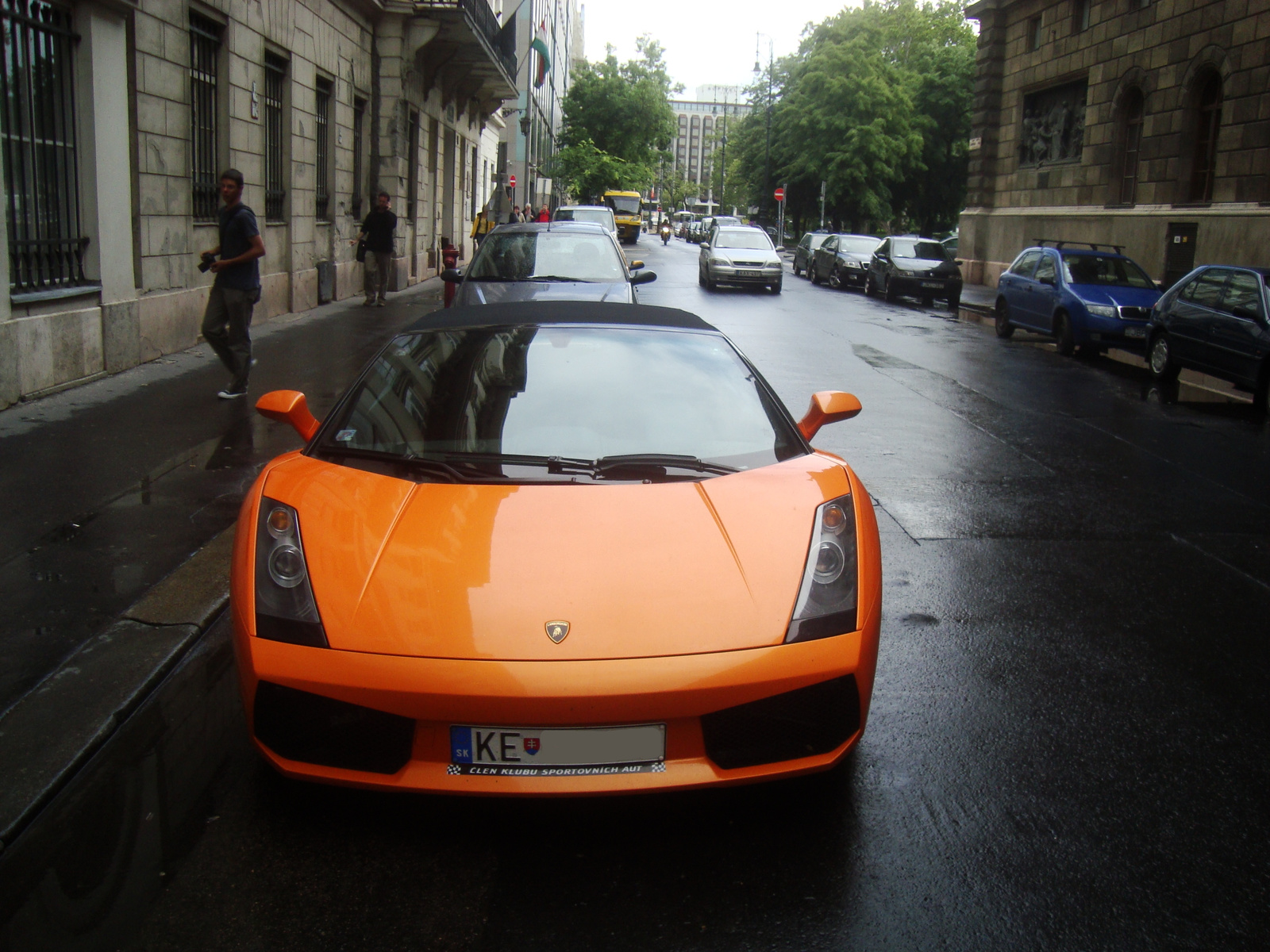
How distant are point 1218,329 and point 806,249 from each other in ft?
82.6

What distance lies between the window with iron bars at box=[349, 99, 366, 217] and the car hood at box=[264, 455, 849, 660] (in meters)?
19.5

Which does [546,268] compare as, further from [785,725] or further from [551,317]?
[785,725]

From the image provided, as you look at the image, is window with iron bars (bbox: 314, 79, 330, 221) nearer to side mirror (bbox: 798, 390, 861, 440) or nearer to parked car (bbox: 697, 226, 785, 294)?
parked car (bbox: 697, 226, 785, 294)

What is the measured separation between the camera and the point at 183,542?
5496 mm

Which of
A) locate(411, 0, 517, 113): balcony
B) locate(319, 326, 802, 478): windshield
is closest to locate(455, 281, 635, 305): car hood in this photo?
locate(319, 326, 802, 478): windshield

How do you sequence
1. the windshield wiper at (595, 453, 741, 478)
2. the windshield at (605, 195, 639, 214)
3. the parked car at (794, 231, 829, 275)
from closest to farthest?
the windshield wiper at (595, 453, 741, 478)
the parked car at (794, 231, 829, 275)
the windshield at (605, 195, 639, 214)

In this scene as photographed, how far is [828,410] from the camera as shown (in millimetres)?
4293

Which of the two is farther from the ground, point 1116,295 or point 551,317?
point 551,317

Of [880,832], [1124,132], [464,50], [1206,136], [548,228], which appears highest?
[464,50]

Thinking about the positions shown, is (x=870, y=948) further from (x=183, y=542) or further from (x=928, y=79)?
(x=928, y=79)

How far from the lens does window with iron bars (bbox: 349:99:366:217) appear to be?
21.8m

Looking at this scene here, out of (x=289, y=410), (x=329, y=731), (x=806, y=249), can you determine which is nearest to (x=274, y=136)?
(x=289, y=410)

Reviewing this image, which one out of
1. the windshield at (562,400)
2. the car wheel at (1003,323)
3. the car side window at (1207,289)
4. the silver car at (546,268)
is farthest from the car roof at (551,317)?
the car wheel at (1003,323)

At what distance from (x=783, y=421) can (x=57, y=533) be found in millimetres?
3633
